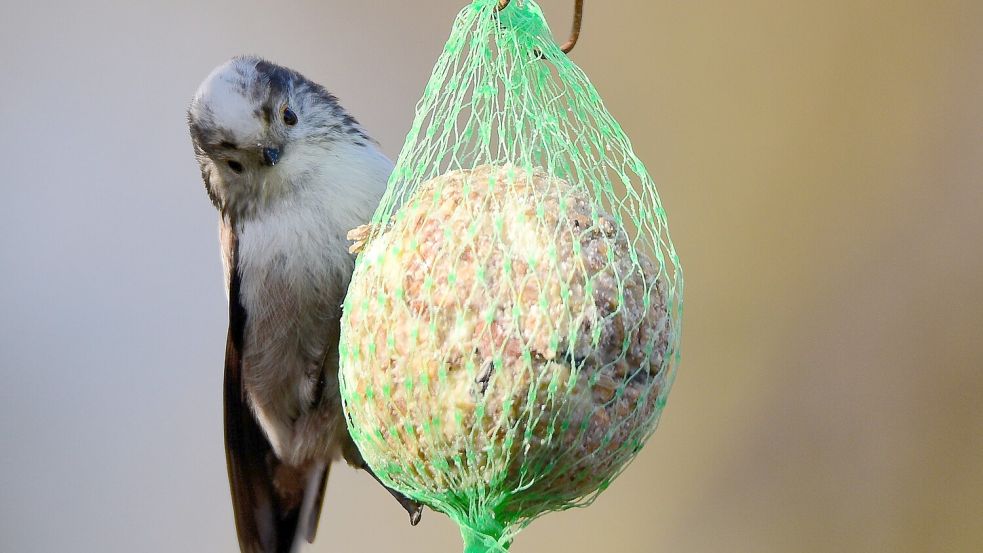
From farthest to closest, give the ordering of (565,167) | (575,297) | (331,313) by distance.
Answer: (331,313), (565,167), (575,297)

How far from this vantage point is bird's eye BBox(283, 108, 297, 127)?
38.7 inches

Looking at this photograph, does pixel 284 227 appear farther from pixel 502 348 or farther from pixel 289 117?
pixel 502 348

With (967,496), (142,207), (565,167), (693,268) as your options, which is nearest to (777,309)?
(693,268)

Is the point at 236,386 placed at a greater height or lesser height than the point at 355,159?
lesser

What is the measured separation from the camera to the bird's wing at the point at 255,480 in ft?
3.65

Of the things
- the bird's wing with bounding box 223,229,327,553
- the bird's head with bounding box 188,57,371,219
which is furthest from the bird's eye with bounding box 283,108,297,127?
the bird's wing with bounding box 223,229,327,553

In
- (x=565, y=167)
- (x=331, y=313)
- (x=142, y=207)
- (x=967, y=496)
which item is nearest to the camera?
(x=565, y=167)

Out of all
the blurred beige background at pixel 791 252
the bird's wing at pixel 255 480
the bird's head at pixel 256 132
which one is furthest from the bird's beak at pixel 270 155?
the blurred beige background at pixel 791 252

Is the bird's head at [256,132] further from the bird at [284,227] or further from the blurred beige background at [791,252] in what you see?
the blurred beige background at [791,252]

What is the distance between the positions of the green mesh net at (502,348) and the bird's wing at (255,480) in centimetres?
37

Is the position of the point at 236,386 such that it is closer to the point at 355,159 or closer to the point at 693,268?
the point at 355,159

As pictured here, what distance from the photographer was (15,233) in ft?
4.06

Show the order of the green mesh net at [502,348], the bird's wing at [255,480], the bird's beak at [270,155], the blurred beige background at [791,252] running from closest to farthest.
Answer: the green mesh net at [502,348] < the bird's beak at [270,155] < the bird's wing at [255,480] < the blurred beige background at [791,252]

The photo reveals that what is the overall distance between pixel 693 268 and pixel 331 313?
2.17 ft
